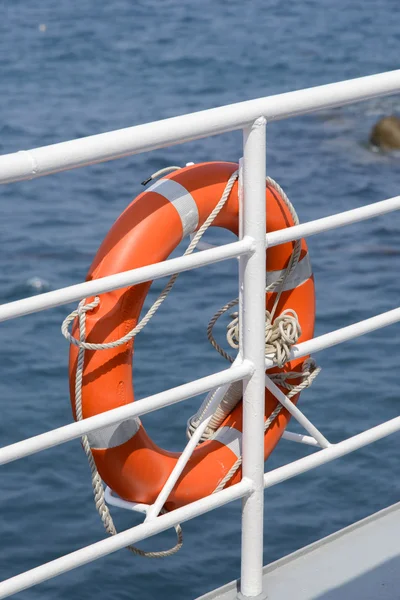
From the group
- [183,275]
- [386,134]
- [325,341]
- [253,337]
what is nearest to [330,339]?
[325,341]

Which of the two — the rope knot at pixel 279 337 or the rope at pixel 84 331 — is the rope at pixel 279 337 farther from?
the rope at pixel 84 331

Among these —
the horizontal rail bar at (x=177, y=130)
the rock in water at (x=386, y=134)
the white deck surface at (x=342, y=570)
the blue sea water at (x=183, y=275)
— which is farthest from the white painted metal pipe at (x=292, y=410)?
the rock in water at (x=386, y=134)

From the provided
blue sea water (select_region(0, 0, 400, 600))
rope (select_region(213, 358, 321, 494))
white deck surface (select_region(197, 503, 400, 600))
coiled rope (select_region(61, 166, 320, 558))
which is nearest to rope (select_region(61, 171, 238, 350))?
coiled rope (select_region(61, 166, 320, 558))

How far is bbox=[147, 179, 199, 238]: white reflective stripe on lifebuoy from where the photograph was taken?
1.74 meters

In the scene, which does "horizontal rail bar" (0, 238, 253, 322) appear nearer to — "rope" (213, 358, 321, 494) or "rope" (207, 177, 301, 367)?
"rope" (207, 177, 301, 367)

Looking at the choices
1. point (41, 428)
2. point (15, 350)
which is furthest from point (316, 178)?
point (41, 428)

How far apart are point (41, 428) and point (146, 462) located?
3.75 metres

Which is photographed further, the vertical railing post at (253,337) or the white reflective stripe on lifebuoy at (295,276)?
the white reflective stripe on lifebuoy at (295,276)

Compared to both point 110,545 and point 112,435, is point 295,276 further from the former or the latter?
point 110,545

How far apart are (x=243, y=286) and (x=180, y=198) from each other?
0.22 metres

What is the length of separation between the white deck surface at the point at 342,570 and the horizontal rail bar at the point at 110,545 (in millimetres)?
225

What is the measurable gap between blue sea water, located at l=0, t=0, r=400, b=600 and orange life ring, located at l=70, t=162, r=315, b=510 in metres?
2.58

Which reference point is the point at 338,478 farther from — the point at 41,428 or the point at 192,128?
the point at 192,128

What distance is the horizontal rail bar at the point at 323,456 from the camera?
1.78 metres
